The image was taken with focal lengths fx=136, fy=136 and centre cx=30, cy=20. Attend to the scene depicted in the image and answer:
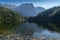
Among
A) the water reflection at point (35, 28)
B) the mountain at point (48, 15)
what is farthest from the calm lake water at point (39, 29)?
the mountain at point (48, 15)

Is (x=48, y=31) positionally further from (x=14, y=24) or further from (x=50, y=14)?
(x=14, y=24)

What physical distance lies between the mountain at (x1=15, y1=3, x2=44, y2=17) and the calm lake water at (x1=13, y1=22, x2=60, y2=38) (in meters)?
0.24

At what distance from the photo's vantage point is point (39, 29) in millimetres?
3197

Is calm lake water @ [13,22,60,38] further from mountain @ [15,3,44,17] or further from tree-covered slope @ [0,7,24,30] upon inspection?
mountain @ [15,3,44,17]

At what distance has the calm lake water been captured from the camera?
3117 millimetres

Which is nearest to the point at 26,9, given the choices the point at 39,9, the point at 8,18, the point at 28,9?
the point at 28,9

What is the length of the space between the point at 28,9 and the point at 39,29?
0.57 m

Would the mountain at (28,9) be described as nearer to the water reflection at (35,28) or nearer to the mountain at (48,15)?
the mountain at (48,15)

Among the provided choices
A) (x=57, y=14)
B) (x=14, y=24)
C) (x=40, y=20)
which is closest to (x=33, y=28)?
(x=40, y=20)

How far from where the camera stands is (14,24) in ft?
10.7

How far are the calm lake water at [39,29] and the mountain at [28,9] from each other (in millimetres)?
243

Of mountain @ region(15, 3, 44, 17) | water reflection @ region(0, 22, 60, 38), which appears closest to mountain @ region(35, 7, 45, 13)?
mountain @ region(15, 3, 44, 17)

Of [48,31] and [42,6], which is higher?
[42,6]

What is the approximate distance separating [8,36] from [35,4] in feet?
3.27
